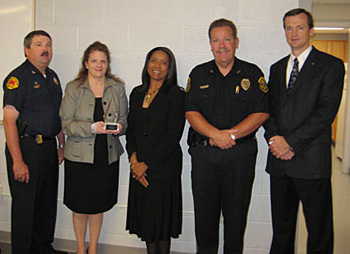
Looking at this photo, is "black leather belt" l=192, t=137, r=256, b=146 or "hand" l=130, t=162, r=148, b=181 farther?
"hand" l=130, t=162, r=148, b=181

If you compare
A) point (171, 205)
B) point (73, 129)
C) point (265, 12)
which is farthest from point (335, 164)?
point (73, 129)

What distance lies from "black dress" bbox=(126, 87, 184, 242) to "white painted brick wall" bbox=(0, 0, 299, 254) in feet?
1.74

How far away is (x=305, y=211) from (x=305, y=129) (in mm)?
554

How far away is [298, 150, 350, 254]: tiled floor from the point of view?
3.19 meters

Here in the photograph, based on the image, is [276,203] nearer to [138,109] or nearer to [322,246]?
[322,246]

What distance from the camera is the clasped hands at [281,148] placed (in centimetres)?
217

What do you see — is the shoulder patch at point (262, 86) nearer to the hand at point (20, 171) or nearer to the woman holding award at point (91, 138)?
the woman holding award at point (91, 138)

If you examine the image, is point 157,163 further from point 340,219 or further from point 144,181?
point 340,219

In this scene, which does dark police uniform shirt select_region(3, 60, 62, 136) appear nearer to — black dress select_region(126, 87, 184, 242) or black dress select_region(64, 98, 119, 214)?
black dress select_region(64, 98, 119, 214)

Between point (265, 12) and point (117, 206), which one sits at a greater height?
point (265, 12)

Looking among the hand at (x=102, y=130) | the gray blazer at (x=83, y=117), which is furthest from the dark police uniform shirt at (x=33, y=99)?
the hand at (x=102, y=130)

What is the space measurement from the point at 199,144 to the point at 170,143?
0.21 m

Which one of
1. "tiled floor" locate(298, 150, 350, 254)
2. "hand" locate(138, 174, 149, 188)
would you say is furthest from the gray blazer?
"tiled floor" locate(298, 150, 350, 254)

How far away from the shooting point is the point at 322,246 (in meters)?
2.19
